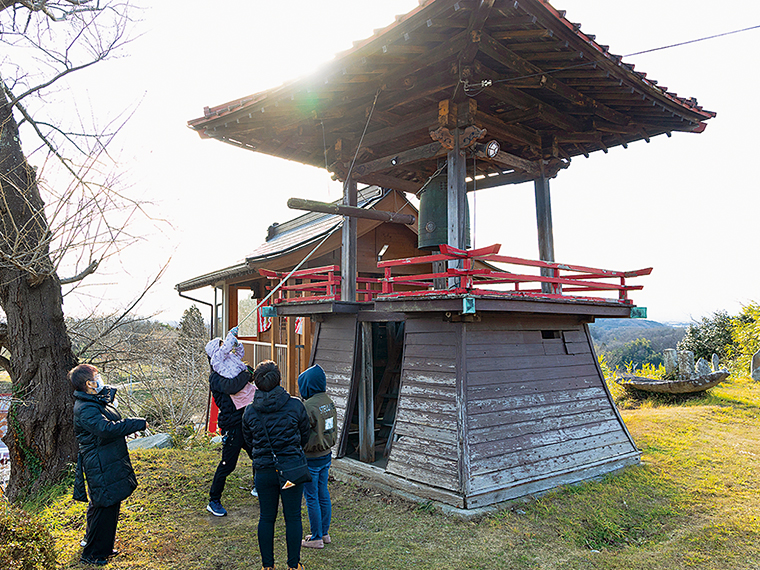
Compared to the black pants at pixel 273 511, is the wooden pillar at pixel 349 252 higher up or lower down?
higher up

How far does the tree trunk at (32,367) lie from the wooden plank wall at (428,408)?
4.89 meters

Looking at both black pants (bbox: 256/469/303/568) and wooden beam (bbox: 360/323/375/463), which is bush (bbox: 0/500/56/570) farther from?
wooden beam (bbox: 360/323/375/463)

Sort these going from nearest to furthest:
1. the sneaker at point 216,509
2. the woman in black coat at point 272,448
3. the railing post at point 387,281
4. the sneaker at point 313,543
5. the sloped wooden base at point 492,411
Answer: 1. the woman in black coat at point 272,448
2. the sneaker at point 313,543
3. the sneaker at point 216,509
4. the sloped wooden base at point 492,411
5. the railing post at point 387,281

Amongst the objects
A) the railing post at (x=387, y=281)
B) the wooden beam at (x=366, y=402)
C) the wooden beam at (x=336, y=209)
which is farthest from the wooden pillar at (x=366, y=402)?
the wooden beam at (x=336, y=209)

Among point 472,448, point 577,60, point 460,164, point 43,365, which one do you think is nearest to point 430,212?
point 460,164

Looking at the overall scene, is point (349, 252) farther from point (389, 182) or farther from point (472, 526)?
point (472, 526)

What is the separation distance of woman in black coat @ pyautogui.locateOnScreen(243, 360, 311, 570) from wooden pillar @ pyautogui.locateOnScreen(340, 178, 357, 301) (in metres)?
4.17

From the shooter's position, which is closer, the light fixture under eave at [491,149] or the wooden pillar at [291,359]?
the light fixture under eave at [491,149]

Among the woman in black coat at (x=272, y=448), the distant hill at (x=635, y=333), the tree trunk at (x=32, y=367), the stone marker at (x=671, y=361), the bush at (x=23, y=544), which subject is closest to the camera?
the bush at (x=23, y=544)

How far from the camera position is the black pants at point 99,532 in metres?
4.57

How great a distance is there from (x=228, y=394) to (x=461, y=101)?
5070 millimetres

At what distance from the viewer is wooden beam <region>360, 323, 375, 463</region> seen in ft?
26.6

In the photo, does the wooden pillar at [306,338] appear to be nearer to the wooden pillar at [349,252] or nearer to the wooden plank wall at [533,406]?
the wooden pillar at [349,252]

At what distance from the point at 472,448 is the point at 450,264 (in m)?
2.49
